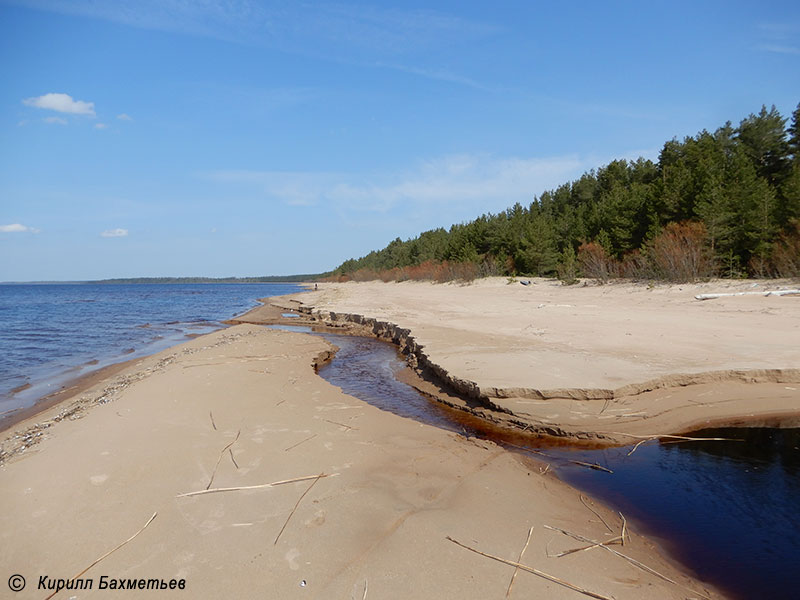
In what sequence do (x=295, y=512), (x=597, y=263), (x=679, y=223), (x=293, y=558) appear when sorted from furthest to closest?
1. (x=597, y=263)
2. (x=679, y=223)
3. (x=295, y=512)
4. (x=293, y=558)

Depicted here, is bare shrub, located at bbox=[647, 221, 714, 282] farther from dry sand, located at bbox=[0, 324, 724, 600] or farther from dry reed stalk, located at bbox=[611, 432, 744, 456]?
dry sand, located at bbox=[0, 324, 724, 600]

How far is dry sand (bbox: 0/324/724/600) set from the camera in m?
2.70

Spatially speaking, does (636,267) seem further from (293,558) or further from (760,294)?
(293,558)

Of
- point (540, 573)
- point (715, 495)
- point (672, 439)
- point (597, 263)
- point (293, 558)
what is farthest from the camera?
point (597, 263)

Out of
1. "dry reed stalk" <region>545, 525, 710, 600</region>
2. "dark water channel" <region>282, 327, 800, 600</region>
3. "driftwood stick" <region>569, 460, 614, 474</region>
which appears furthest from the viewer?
"driftwood stick" <region>569, 460, 614, 474</region>

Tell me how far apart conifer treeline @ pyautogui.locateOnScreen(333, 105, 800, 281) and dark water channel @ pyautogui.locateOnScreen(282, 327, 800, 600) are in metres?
17.7

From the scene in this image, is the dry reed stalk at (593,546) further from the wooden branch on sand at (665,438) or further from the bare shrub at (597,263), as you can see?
the bare shrub at (597,263)

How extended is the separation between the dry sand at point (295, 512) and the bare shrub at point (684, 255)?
65.8 feet

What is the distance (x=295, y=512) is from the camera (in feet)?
11.2

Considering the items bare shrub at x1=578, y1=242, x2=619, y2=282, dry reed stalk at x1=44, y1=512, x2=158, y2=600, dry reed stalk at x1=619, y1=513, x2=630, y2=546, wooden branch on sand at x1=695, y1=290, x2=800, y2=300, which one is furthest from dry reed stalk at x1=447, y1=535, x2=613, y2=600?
bare shrub at x1=578, y1=242, x2=619, y2=282

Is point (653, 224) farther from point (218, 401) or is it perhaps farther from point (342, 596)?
point (342, 596)

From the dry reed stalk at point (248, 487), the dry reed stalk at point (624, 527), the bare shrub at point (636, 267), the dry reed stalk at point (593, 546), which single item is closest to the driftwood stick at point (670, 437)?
the dry reed stalk at point (624, 527)

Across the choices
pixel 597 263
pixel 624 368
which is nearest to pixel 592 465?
pixel 624 368

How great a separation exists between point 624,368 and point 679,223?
2159 cm
